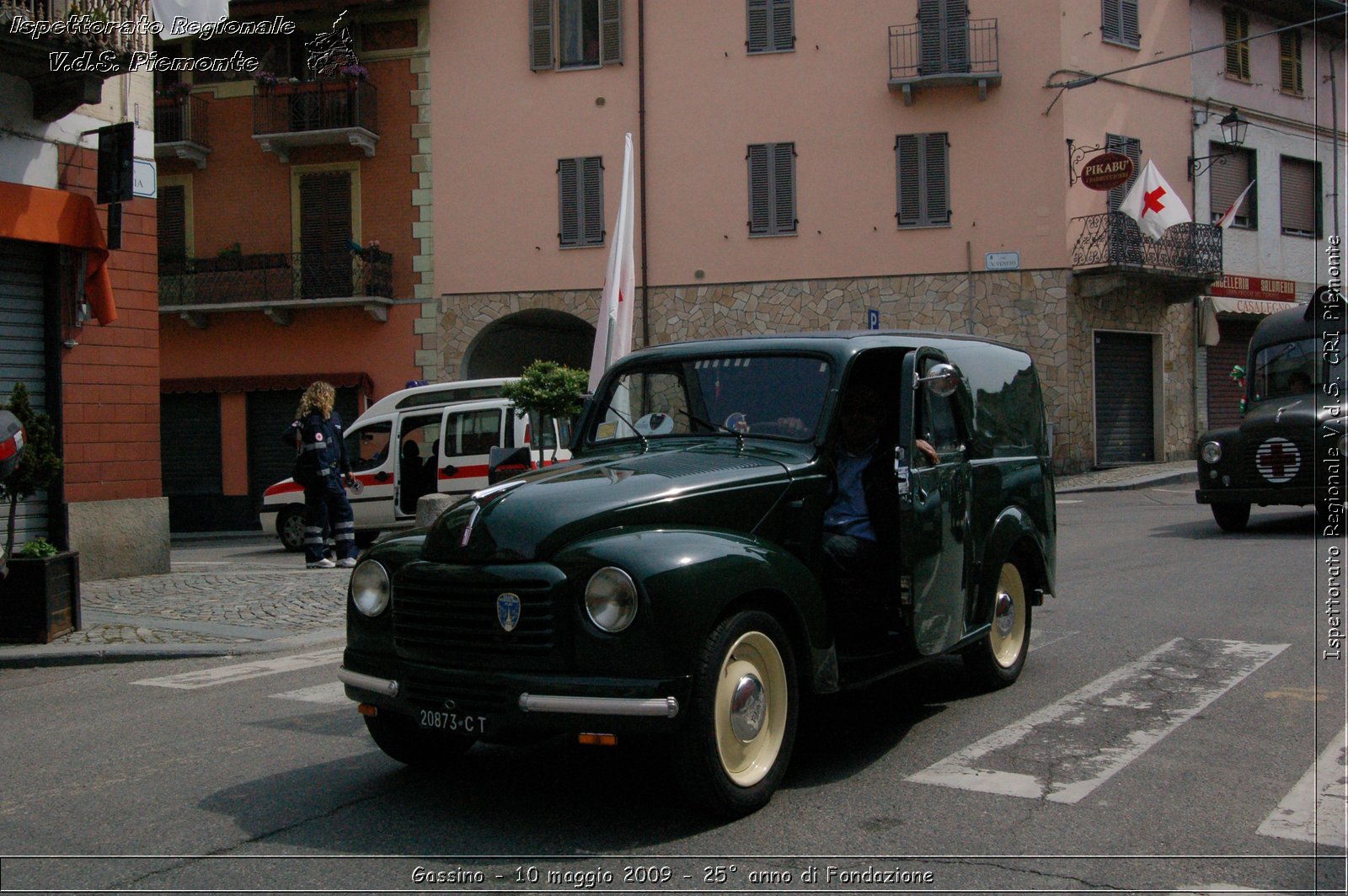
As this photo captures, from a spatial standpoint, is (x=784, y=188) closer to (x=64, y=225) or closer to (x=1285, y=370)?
(x=1285, y=370)

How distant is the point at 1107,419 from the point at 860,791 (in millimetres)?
22177

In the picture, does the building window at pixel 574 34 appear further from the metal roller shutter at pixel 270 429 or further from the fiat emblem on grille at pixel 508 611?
the fiat emblem on grille at pixel 508 611

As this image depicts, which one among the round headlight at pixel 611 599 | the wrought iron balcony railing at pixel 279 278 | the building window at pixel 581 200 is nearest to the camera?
the round headlight at pixel 611 599

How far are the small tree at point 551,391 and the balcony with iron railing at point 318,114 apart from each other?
40.1ft

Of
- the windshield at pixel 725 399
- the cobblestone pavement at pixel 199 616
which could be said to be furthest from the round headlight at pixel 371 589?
the cobblestone pavement at pixel 199 616

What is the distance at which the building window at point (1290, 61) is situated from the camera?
94.5ft

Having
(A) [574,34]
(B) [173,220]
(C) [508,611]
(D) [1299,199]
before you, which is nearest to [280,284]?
(B) [173,220]

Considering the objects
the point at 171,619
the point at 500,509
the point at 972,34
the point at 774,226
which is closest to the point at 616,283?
the point at 171,619

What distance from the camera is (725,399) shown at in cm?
578

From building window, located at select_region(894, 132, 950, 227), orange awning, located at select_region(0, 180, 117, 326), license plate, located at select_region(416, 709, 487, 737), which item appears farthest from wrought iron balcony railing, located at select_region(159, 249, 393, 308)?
license plate, located at select_region(416, 709, 487, 737)

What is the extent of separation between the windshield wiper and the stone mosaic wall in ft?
58.6

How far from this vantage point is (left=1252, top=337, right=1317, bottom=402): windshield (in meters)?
14.6

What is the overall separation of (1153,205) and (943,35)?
5.19 meters

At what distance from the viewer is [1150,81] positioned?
25.9 meters
